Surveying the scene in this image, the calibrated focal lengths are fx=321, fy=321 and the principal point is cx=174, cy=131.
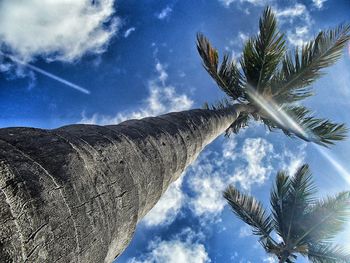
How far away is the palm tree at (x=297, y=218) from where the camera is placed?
39.7 feet

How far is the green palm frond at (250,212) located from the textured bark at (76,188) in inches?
394

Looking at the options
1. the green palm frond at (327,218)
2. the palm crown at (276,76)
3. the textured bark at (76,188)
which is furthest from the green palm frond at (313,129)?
the textured bark at (76,188)

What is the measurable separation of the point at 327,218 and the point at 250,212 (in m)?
2.90

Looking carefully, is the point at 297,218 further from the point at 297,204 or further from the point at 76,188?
the point at 76,188

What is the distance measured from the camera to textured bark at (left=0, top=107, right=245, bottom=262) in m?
1.71

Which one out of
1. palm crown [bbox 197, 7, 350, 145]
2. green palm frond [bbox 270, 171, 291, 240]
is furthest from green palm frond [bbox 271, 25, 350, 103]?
green palm frond [bbox 270, 171, 291, 240]

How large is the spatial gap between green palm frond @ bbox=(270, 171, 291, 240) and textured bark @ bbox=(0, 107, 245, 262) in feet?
33.2

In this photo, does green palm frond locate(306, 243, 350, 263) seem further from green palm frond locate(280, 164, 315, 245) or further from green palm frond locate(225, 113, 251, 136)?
green palm frond locate(225, 113, 251, 136)

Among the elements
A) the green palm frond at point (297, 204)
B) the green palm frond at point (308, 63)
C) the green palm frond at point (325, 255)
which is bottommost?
the green palm frond at point (325, 255)

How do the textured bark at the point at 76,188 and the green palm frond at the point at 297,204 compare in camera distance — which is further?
the green palm frond at the point at 297,204

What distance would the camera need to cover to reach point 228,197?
1362cm

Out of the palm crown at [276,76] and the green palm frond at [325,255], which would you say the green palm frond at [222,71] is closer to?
the palm crown at [276,76]

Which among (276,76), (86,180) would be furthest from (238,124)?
(86,180)

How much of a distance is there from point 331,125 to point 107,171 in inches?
365
